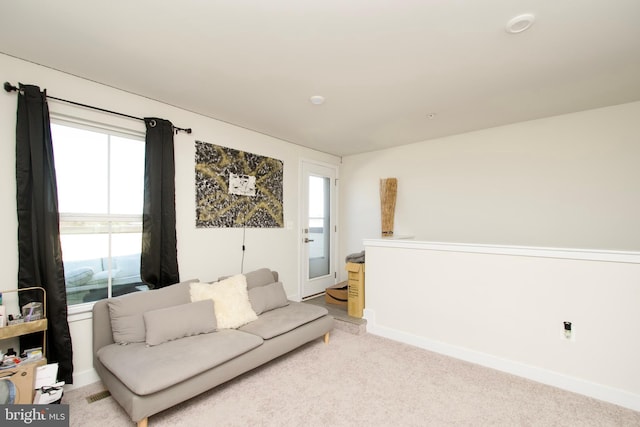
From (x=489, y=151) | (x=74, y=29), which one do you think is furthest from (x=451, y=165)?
(x=74, y=29)

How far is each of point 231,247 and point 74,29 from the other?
7.60 feet

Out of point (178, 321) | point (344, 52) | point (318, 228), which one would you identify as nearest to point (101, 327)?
point (178, 321)

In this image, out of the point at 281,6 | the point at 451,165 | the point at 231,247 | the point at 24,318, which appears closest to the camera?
the point at 281,6

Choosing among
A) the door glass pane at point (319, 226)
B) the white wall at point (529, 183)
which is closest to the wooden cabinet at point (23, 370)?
the door glass pane at point (319, 226)

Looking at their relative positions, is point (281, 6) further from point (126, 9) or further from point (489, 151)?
point (489, 151)

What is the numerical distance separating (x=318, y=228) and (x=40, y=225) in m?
3.32

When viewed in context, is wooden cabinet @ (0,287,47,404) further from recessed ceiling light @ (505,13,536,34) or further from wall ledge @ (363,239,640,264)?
recessed ceiling light @ (505,13,536,34)

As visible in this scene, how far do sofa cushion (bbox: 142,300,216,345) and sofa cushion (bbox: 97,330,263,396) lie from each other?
0.05 m

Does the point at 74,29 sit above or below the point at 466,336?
above

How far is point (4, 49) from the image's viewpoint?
6.62 feet

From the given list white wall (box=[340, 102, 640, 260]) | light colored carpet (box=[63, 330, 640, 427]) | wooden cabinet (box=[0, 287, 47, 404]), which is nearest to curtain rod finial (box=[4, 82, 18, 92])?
wooden cabinet (box=[0, 287, 47, 404])

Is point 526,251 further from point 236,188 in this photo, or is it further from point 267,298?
point 236,188

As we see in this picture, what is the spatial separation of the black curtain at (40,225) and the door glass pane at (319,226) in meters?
3.00

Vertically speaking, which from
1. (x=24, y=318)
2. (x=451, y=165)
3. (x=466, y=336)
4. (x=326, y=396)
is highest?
(x=451, y=165)
